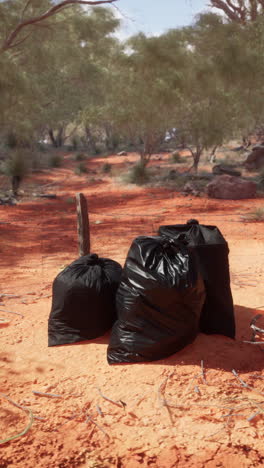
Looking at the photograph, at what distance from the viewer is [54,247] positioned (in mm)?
6820

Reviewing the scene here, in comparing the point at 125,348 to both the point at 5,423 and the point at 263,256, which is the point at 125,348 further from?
the point at 263,256

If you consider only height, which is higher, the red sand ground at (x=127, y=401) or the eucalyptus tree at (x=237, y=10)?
the eucalyptus tree at (x=237, y=10)

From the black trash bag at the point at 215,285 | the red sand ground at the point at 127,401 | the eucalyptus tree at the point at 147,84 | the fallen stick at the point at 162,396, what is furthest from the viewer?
the eucalyptus tree at the point at 147,84

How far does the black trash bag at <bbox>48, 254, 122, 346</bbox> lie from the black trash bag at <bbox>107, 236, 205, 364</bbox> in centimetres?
34

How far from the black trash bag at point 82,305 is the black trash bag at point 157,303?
1.10 feet

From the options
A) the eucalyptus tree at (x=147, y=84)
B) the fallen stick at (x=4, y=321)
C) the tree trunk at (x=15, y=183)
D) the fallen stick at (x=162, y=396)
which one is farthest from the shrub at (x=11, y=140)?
the fallen stick at (x=162, y=396)

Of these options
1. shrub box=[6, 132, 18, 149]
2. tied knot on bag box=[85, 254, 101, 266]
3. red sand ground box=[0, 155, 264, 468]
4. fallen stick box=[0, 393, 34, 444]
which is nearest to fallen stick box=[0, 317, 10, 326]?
red sand ground box=[0, 155, 264, 468]

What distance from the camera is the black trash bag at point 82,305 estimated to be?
10.0ft

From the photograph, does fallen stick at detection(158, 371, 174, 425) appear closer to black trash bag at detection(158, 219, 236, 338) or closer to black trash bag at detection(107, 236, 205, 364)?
black trash bag at detection(107, 236, 205, 364)

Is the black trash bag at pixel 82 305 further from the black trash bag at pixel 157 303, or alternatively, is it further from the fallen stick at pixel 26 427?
the fallen stick at pixel 26 427

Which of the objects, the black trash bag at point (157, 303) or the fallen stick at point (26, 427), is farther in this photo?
the black trash bag at point (157, 303)

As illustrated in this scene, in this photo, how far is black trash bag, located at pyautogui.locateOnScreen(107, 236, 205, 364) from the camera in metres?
2.60

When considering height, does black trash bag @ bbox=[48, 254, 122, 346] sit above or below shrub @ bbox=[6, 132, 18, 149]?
below

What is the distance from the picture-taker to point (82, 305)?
3059 millimetres
